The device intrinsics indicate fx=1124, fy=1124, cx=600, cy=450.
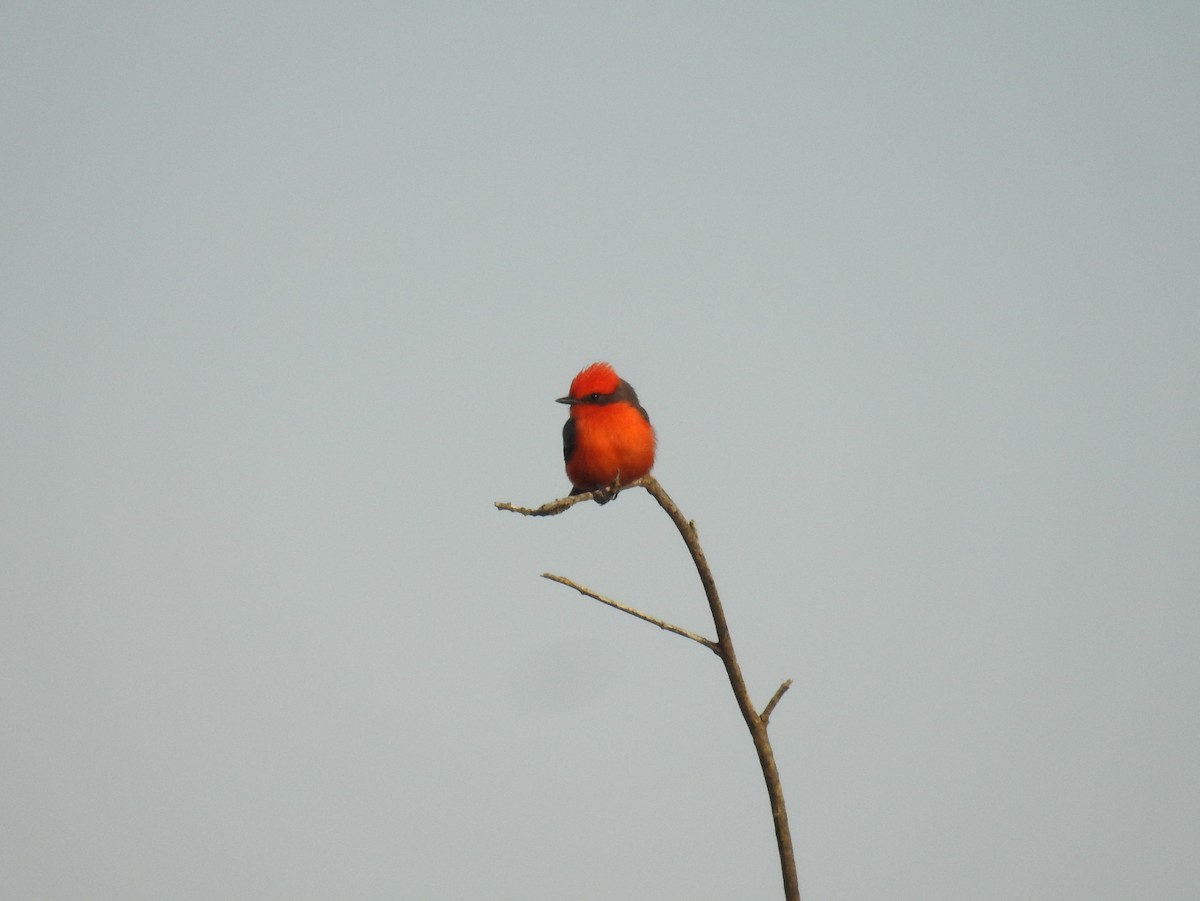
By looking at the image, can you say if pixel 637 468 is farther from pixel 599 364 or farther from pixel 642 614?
pixel 642 614

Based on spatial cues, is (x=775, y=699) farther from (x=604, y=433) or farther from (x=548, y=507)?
(x=604, y=433)

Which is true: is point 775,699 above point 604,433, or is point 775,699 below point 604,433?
below

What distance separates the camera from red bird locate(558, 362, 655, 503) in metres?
7.23

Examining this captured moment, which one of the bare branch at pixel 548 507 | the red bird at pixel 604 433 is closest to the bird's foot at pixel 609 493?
the red bird at pixel 604 433

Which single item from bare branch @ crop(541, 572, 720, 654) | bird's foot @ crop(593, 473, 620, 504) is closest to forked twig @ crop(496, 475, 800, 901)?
bare branch @ crop(541, 572, 720, 654)

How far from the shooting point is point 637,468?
7324 mm

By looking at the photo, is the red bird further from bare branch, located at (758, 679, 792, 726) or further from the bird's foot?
bare branch, located at (758, 679, 792, 726)

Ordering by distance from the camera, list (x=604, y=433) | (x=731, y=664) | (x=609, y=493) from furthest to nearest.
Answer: (x=604, y=433) → (x=609, y=493) → (x=731, y=664)

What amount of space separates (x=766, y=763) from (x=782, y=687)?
437 mm

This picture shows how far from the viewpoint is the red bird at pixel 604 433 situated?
23.7 ft

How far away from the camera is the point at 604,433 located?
7.25 metres

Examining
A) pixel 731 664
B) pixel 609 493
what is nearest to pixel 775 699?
pixel 731 664

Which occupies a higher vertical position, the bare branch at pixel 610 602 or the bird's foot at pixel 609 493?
the bird's foot at pixel 609 493

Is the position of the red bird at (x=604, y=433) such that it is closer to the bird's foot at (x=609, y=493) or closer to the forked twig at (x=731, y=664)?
the bird's foot at (x=609, y=493)
